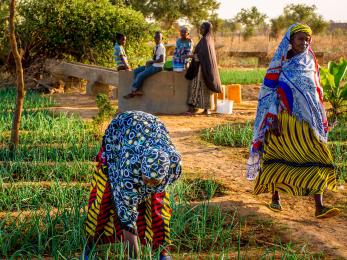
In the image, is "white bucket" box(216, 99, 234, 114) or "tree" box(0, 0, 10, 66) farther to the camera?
"tree" box(0, 0, 10, 66)

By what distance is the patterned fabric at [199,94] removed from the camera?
31.9 feet

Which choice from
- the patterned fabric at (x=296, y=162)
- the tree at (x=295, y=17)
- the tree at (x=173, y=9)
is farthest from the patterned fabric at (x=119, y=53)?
the tree at (x=295, y=17)

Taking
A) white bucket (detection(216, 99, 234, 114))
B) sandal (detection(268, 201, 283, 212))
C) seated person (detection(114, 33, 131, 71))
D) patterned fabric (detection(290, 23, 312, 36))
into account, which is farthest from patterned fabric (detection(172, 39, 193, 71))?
sandal (detection(268, 201, 283, 212))

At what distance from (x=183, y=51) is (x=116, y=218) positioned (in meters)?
6.78

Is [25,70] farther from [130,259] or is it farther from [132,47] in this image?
[130,259]

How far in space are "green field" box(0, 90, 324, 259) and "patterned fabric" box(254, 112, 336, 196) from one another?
1.68ft

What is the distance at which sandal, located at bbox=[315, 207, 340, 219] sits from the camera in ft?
14.2

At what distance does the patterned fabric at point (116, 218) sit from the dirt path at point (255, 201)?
2.80 feet

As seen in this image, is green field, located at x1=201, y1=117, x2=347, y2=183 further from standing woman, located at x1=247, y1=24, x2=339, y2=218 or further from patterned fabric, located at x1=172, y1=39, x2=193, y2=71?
patterned fabric, located at x1=172, y1=39, x2=193, y2=71

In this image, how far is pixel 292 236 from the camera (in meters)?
3.96

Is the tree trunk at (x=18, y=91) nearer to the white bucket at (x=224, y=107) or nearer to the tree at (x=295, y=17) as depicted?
the white bucket at (x=224, y=107)

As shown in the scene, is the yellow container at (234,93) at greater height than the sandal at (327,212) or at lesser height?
greater

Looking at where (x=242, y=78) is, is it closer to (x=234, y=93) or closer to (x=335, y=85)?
(x=234, y=93)

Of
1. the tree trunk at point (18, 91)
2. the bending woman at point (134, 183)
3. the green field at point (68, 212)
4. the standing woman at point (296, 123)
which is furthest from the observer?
the tree trunk at point (18, 91)
